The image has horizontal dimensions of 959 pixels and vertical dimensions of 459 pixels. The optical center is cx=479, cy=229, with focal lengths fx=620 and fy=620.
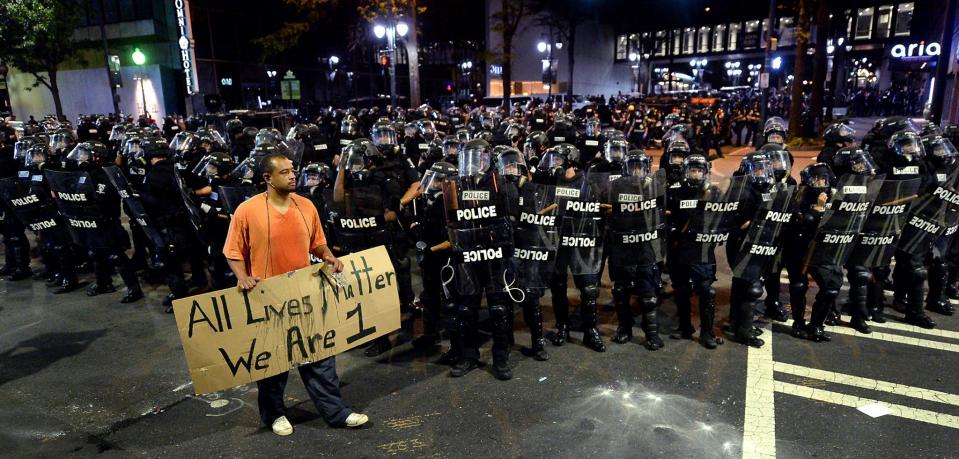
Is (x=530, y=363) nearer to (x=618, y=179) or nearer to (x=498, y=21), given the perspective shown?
(x=618, y=179)

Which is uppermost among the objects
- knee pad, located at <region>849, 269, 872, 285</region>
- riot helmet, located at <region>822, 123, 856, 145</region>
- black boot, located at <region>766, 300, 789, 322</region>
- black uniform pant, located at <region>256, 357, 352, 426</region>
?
riot helmet, located at <region>822, 123, 856, 145</region>

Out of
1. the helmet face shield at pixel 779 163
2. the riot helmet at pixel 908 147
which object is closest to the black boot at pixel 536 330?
the helmet face shield at pixel 779 163

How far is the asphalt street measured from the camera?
4.52 m

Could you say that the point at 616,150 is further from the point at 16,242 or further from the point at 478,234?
the point at 16,242

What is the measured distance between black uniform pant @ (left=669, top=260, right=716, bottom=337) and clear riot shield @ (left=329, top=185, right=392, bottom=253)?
9.97 feet

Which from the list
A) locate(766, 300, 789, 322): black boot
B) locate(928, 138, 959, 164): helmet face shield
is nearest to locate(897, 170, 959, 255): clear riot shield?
locate(928, 138, 959, 164): helmet face shield

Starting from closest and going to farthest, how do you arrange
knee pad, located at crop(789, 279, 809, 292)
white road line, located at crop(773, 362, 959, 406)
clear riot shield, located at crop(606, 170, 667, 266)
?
1. white road line, located at crop(773, 362, 959, 406)
2. clear riot shield, located at crop(606, 170, 667, 266)
3. knee pad, located at crop(789, 279, 809, 292)

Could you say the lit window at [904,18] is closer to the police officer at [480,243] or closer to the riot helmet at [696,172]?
the riot helmet at [696,172]

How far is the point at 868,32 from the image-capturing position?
50406 millimetres

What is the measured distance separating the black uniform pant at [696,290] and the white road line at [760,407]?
52 cm

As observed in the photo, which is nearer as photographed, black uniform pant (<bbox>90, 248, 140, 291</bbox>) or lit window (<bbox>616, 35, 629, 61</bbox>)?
black uniform pant (<bbox>90, 248, 140, 291</bbox>)

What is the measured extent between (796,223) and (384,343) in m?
4.40

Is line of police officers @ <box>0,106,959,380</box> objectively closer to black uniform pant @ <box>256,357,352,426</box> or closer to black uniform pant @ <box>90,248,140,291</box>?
black uniform pant @ <box>90,248,140,291</box>

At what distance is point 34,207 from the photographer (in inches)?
337
